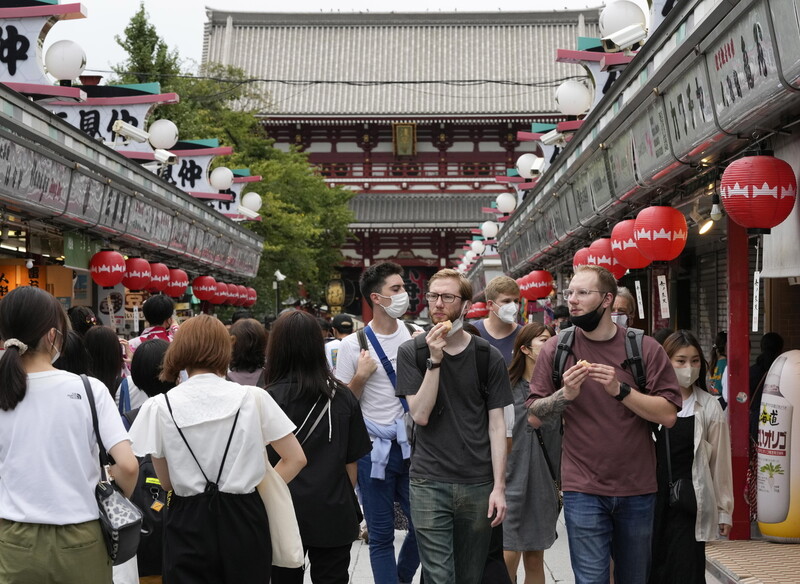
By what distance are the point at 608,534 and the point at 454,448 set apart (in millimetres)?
795

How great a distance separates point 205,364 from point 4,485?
2.95 feet

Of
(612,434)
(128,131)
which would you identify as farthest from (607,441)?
(128,131)

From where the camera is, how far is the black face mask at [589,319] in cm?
471

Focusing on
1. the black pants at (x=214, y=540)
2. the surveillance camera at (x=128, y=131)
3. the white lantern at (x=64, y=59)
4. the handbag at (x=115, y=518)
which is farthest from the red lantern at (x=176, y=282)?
the handbag at (x=115, y=518)

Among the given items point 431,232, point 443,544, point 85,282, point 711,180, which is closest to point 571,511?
point 443,544

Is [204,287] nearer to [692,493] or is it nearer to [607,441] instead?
[692,493]

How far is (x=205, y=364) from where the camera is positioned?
4297mm

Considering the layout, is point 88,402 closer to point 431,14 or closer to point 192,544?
point 192,544

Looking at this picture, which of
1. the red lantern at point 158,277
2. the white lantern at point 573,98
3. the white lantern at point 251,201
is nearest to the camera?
the white lantern at point 573,98

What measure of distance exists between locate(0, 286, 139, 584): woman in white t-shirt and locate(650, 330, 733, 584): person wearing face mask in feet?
8.77

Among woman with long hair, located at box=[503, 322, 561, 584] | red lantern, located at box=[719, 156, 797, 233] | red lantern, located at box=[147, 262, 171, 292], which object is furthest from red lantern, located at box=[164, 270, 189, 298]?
red lantern, located at box=[719, 156, 797, 233]

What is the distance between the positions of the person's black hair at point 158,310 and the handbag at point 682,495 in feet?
14.1

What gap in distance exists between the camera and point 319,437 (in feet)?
16.0

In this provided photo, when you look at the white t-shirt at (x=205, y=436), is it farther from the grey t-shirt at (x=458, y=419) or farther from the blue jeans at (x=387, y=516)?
the blue jeans at (x=387, y=516)
